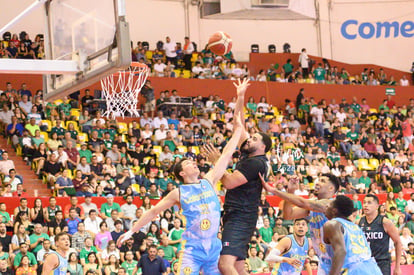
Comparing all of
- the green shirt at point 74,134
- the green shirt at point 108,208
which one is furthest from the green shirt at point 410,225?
the green shirt at point 74,134

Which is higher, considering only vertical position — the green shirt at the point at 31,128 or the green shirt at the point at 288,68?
the green shirt at the point at 288,68

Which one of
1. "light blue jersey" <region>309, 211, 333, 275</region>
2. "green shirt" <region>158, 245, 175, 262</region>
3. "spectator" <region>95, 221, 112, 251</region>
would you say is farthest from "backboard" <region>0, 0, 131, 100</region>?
"green shirt" <region>158, 245, 175, 262</region>

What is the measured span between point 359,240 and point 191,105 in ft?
53.9

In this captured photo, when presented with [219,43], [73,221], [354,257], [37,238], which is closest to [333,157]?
[73,221]

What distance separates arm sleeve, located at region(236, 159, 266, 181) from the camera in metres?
7.48

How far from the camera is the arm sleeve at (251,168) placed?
7.48 m

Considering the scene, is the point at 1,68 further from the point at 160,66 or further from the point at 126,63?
the point at 160,66

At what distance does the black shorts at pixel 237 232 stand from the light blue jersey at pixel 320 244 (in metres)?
0.94

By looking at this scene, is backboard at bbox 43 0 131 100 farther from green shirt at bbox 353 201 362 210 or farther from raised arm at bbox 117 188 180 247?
green shirt at bbox 353 201 362 210

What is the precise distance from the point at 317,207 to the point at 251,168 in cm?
102

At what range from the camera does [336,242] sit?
6785 mm

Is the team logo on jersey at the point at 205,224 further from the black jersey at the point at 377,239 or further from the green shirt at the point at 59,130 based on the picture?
the green shirt at the point at 59,130

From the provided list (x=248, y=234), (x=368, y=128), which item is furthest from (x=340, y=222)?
(x=368, y=128)

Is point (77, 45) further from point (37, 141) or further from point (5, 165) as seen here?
point (37, 141)
